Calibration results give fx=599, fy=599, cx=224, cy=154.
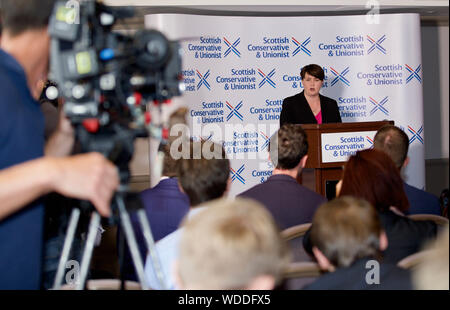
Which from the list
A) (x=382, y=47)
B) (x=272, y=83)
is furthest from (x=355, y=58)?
(x=272, y=83)

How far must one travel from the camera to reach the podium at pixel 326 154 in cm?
467

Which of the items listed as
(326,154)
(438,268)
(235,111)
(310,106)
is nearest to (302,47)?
(235,111)

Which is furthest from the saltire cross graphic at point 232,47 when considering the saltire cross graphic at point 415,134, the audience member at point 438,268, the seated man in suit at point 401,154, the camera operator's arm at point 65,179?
the audience member at point 438,268

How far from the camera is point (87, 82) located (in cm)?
164

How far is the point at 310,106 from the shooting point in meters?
5.78

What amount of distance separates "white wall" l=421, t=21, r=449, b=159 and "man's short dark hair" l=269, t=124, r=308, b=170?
226 inches

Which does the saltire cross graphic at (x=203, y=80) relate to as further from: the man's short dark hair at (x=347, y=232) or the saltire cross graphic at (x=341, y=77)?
the man's short dark hair at (x=347, y=232)

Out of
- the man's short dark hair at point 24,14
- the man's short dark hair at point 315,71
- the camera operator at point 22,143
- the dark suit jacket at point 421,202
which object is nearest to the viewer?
the camera operator at point 22,143

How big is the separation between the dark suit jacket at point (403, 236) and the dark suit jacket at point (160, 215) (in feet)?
2.78

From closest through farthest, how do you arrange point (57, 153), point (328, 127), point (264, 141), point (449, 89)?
point (57, 153)
point (328, 127)
point (264, 141)
point (449, 89)

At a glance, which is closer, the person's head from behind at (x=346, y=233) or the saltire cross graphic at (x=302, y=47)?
the person's head from behind at (x=346, y=233)

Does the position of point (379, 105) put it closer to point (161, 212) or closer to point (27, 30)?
point (161, 212)
